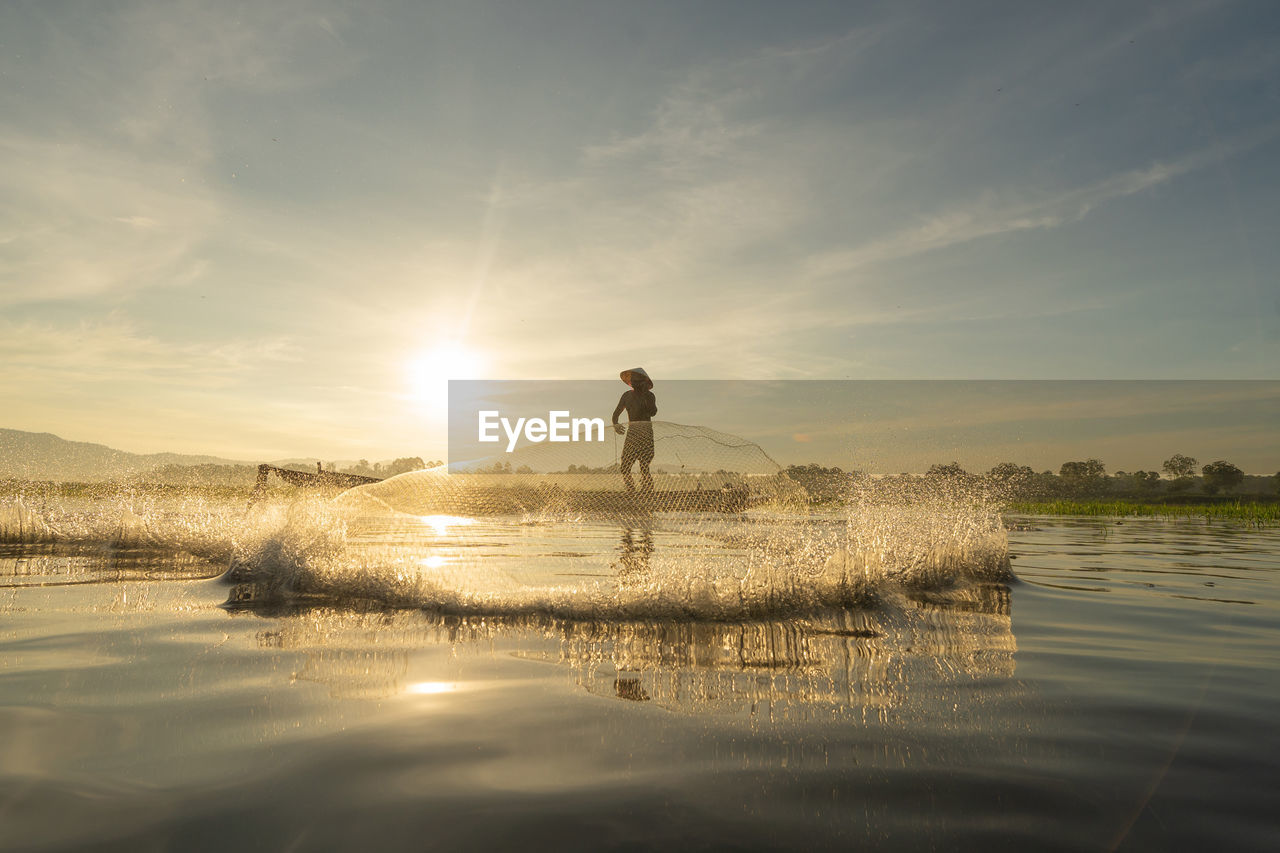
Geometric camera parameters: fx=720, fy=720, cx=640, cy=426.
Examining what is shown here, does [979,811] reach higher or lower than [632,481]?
lower

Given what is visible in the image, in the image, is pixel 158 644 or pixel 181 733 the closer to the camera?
pixel 181 733

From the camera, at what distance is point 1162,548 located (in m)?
13.2

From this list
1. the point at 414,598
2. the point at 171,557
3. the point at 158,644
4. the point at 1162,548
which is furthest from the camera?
the point at 1162,548

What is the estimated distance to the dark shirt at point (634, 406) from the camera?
52.5 ft

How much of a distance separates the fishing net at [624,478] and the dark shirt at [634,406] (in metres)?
1.37

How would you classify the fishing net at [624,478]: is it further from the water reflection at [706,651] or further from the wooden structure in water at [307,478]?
the water reflection at [706,651]

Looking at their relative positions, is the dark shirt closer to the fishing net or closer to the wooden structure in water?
the fishing net

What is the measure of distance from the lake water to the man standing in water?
725cm

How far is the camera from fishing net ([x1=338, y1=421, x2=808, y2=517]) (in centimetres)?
1353

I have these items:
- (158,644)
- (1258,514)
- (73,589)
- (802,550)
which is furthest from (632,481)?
(1258,514)

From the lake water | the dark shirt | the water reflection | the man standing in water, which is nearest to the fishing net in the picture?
the man standing in water

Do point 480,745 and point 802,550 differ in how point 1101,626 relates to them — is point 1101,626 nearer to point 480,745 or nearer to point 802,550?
point 802,550

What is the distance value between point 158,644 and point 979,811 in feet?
15.1

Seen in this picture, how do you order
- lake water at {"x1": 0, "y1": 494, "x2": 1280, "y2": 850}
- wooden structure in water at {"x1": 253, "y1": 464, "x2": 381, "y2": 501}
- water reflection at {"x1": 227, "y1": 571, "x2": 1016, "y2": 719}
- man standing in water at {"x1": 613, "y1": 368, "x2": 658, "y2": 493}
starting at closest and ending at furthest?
1. lake water at {"x1": 0, "y1": 494, "x2": 1280, "y2": 850}
2. water reflection at {"x1": 227, "y1": 571, "x2": 1016, "y2": 719}
3. man standing in water at {"x1": 613, "y1": 368, "x2": 658, "y2": 493}
4. wooden structure in water at {"x1": 253, "y1": 464, "x2": 381, "y2": 501}
